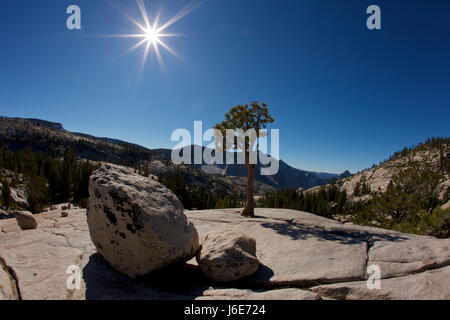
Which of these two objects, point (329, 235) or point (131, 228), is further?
point (329, 235)

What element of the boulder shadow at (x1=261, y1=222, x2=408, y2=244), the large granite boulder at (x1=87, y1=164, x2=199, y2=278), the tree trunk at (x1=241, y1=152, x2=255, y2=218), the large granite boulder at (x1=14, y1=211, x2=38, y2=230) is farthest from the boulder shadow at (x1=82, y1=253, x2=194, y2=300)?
the tree trunk at (x1=241, y1=152, x2=255, y2=218)

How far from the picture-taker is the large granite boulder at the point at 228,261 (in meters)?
5.69

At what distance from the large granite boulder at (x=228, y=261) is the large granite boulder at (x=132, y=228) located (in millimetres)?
736

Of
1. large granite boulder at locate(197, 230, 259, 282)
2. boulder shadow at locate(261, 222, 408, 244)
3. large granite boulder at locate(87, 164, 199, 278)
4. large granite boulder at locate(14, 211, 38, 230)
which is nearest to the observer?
large granite boulder at locate(87, 164, 199, 278)

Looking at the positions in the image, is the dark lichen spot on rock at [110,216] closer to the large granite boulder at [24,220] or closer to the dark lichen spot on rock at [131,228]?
the dark lichen spot on rock at [131,228]

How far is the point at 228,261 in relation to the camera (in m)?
5.75

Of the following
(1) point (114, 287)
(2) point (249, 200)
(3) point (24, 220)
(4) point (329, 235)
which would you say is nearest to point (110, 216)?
(1) point (114, 287)

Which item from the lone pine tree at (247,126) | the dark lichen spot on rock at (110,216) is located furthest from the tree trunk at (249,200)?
the dark lichen spot on rock at (110,216)

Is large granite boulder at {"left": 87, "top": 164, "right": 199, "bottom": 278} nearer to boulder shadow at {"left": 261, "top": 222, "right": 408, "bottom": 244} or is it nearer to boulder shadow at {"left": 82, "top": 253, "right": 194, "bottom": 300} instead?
boulder shadow at {"left": 82, "top": 253, "right": 194, "bottom": 300}

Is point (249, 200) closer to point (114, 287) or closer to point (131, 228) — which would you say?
point (131, 228)

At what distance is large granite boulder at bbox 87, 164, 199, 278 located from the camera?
5.53m

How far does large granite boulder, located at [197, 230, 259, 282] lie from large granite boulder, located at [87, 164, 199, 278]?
2.42 ft

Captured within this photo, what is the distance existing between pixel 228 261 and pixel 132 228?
300cm
